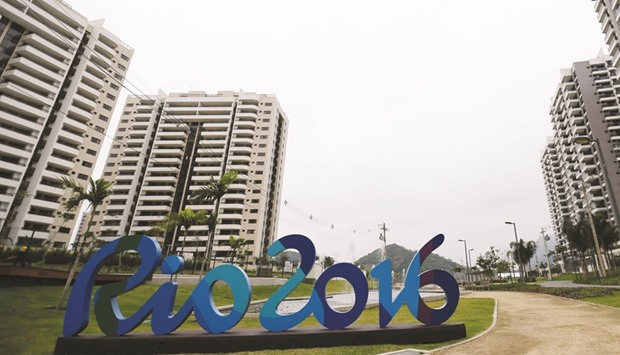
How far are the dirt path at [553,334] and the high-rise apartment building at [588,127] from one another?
75136mm

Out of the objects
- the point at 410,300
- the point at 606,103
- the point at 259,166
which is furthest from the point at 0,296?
the point at 606,103

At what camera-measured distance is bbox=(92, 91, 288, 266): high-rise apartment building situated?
258ft

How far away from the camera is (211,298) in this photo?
34.1 feet

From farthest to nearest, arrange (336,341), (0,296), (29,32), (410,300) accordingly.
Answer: (29,32) < (0,296) < (410,300) < (336,341)

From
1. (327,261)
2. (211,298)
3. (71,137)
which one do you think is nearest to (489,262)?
(327,261)

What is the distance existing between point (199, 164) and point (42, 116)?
36367 millimetres

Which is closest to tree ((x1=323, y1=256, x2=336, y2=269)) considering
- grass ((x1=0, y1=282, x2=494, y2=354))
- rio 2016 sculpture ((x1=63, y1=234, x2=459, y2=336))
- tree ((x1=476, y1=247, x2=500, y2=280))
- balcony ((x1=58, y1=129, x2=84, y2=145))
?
tree ((x1=476, y1=247, x2=500, y2=280))

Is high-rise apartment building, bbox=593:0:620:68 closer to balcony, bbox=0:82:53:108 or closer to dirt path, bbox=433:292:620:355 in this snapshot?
dirt path, bbox=433:292:620:355

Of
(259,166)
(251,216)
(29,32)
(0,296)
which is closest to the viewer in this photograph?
(0,296)

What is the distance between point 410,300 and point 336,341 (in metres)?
3.19

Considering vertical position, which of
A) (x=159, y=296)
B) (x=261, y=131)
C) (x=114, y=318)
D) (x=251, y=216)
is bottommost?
(x=114, y=318)

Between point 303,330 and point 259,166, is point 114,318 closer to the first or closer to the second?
point 303,330

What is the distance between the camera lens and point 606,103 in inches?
3204

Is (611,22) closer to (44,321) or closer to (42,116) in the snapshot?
(44,321)
